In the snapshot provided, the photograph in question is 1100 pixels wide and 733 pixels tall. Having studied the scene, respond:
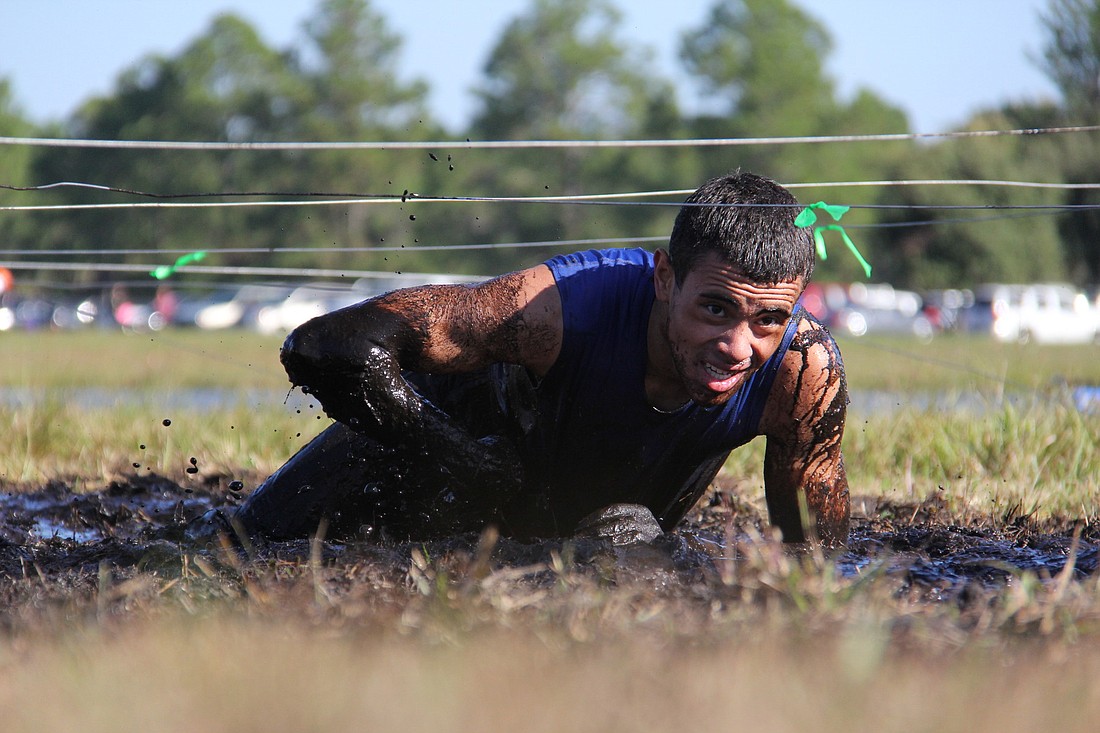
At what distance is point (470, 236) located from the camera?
44688mm

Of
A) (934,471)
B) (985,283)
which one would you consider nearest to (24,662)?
(934,471)

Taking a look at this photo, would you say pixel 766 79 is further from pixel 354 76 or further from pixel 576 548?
pixel 576 548

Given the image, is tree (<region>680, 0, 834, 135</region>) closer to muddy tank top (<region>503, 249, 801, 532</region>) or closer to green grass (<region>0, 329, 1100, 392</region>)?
green grass (<region>0, 329, 1100, 392</region>)

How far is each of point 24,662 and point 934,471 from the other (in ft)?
15.7

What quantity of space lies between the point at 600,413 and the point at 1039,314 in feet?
103

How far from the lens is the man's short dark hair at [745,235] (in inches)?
138

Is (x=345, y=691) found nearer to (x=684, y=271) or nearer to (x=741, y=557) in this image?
(x=684, y=271)

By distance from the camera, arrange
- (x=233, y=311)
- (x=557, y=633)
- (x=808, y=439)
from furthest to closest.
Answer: (x=233, y=311)
(x=808, y=439)
(x=557, y=633)

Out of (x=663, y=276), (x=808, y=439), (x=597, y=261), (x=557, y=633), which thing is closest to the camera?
(x=557, y=633)

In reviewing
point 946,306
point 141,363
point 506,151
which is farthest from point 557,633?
point 506,151

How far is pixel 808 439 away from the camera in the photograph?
3934 millimetres

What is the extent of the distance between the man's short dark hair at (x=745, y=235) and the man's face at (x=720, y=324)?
3 centimetres

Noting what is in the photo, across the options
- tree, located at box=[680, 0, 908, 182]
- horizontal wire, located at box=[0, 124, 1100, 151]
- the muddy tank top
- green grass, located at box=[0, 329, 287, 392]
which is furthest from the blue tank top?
tree, located at box=[680, 0, 908, 182]

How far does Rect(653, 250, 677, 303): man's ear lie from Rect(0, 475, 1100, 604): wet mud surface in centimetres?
74
